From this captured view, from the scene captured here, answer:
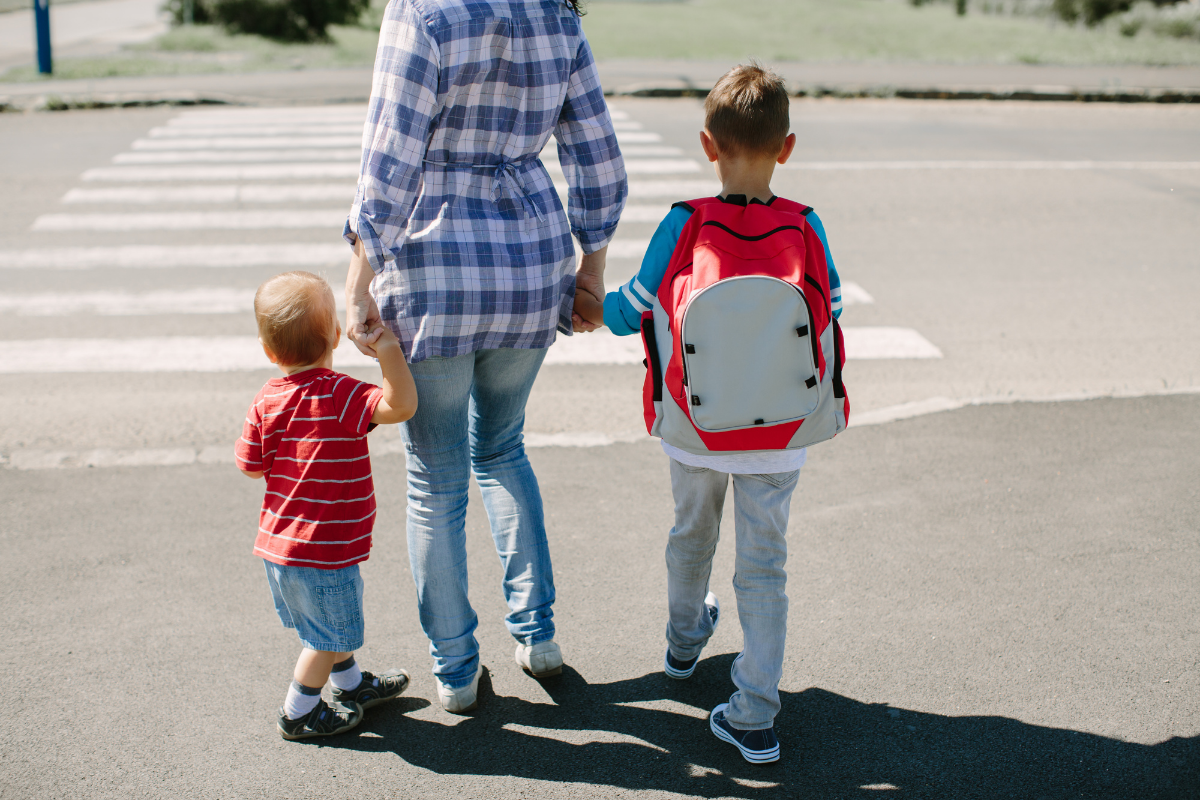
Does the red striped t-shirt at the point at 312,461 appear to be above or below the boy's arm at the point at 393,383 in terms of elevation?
below

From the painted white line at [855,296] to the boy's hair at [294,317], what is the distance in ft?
15.7

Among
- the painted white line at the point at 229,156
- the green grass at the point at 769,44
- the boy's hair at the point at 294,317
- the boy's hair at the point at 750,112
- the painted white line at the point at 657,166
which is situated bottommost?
the painted white line at the point at 229,156

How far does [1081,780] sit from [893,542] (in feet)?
4.13

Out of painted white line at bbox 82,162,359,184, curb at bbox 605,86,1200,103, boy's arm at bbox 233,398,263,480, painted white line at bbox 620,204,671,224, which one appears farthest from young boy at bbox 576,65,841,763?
curb at bbox 605,86,1200,103

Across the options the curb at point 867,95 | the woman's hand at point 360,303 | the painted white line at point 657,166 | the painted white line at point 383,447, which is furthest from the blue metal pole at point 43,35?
the woman's hand at point 360,303

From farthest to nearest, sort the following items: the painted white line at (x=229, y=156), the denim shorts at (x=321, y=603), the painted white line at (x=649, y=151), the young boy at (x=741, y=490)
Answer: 1. the painted white line at (x=649, y=151)
2. the painted white line at (x=229, y=156)
3. the denim shorts at (x=321, y=603)
4. the young boy at (x=741, y=490)

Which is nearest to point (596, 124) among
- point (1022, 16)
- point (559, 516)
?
point (559, 516)

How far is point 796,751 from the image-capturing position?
279 cm

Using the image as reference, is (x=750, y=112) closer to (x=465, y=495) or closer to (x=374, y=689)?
(x=465, y=495)

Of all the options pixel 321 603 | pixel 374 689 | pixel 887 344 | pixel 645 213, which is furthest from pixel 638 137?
pixel 321 603

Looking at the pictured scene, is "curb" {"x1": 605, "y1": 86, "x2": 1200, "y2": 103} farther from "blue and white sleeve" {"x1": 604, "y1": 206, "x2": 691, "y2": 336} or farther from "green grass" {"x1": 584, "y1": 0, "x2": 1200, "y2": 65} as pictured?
"blue and white sleeve" {"x1": 604, "y1": 206, "x2": 691, "y2": 336}

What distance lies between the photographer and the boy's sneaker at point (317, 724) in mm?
2797

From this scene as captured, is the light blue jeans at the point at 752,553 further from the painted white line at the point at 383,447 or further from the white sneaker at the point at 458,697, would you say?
the painted white line at the point at 383,447

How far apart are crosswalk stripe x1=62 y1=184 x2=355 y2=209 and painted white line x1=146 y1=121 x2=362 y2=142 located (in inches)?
96.7
